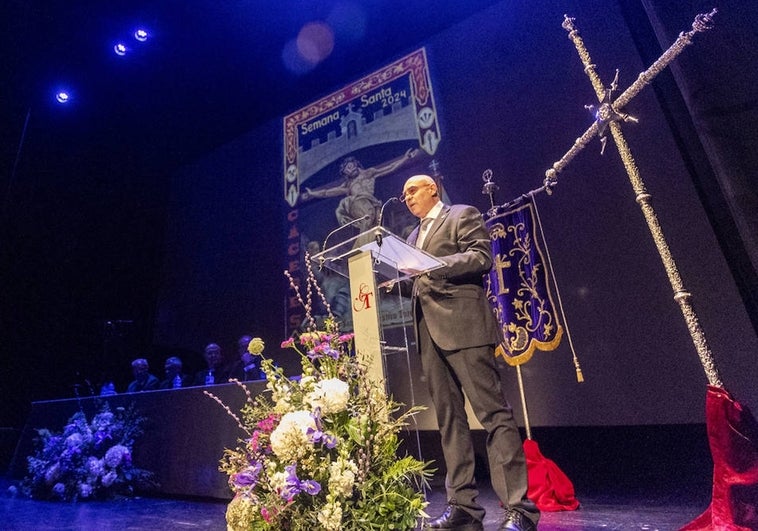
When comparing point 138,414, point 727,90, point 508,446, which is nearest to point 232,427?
point 138,414

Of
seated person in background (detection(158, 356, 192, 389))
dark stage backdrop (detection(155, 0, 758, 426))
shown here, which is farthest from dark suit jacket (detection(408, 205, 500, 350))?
seated person in background (detection(158, 356, 192, 389))

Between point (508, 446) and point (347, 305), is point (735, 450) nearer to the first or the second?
point (508, 446)

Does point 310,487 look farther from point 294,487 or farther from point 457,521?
point 457,521

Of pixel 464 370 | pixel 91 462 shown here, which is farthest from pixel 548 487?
pixel 91 462

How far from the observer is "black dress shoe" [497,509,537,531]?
5.18 feet

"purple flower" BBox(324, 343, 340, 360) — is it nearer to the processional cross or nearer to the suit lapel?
the suit lapel

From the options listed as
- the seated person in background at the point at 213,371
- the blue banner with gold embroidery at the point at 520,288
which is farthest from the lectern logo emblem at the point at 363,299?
the seated person in background at the point at 213,371

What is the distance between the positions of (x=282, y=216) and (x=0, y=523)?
403 cm

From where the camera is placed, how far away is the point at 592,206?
140 inches

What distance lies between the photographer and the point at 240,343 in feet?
17.7

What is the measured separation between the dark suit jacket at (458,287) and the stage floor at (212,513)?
0.99 meters

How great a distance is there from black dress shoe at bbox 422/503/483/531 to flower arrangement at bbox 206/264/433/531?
43 centimetres

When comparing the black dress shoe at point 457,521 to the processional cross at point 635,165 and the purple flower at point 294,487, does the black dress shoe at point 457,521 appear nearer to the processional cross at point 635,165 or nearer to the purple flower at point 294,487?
the purple flower at point 294,487

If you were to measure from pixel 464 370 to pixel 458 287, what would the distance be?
0.37m
